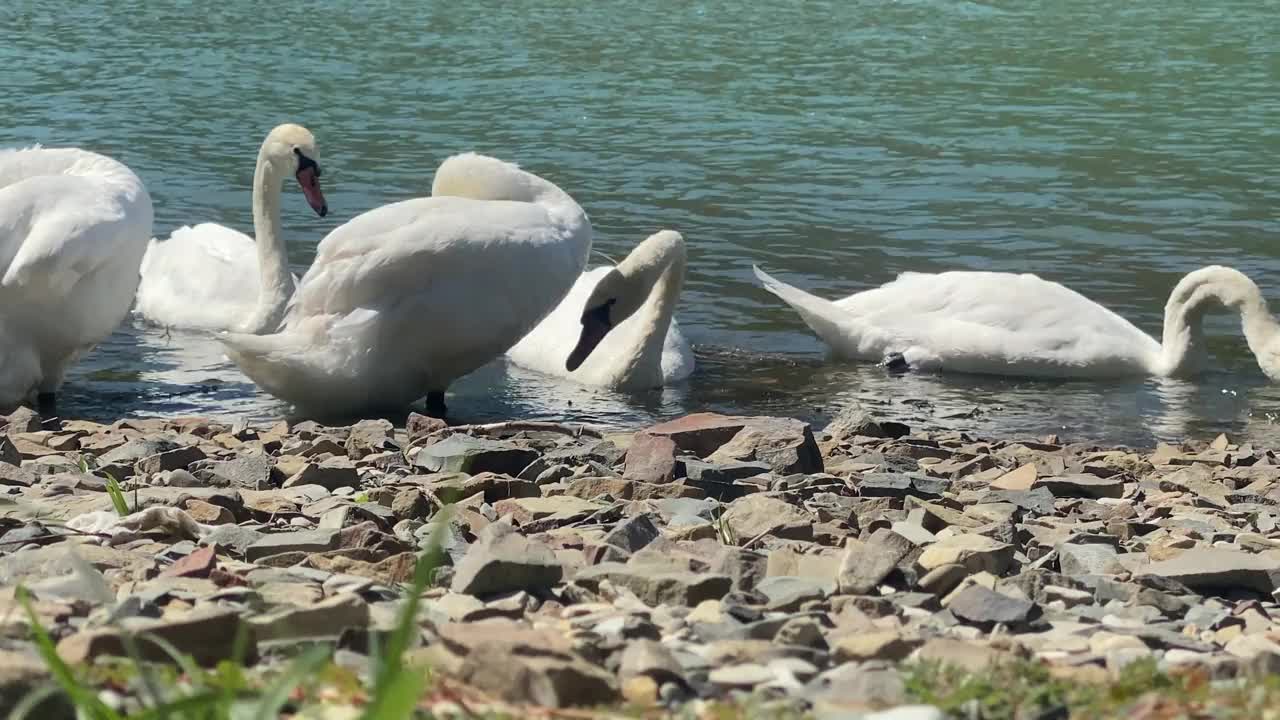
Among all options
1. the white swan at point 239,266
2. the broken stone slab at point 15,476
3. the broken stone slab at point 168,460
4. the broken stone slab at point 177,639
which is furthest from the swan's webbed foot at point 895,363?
the broken stone slab at point 177,639

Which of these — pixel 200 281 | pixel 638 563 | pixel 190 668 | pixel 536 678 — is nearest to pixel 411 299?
pixel 200 281

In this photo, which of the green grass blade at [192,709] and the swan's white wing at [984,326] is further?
the swan's white wing at [984,326]

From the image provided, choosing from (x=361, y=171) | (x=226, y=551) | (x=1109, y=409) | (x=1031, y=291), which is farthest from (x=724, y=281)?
(x=226, y=551)

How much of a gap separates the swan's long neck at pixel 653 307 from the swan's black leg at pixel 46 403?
106 inches

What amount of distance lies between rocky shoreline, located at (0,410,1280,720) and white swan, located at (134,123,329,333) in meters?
3.26

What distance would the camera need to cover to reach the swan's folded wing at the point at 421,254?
796cm

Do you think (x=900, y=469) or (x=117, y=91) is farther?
(x=117, y=91)

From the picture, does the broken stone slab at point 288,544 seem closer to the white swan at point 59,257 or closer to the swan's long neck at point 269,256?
the white swan at point 59,257

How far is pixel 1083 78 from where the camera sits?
72.3 feet

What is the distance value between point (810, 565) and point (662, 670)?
124cm

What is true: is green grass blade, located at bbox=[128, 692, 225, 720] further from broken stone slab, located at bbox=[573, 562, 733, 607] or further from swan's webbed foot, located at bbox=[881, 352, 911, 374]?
swan's webbed foot, located at bbox=[881, 352, 911, 374]

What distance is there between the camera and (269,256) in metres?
10.4

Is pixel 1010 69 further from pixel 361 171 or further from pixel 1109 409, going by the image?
pixel 1109 409

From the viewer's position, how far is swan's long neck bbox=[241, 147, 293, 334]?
1004 centimetres
